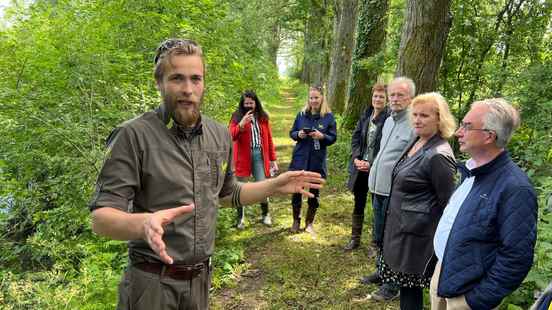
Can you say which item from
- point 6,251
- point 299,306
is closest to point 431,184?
point 299,306

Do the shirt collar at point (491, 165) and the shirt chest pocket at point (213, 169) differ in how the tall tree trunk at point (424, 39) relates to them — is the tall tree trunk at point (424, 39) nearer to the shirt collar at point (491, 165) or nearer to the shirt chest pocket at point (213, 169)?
the shirt collar at point (491, 165)

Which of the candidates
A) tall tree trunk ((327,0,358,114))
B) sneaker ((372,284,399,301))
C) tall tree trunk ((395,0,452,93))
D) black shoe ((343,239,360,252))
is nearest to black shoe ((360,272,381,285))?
sneaker ((372,284,399,301))

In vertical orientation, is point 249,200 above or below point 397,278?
above

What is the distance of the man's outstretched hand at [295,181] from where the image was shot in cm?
220

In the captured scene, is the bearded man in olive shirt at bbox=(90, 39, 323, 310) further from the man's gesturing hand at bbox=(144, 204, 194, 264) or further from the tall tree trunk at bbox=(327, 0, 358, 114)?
the tall tree trunk at bbox=(327, 0, 358, 114)

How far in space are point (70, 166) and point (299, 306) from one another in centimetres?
311

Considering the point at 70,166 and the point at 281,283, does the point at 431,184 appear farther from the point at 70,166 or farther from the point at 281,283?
the point at 70,166

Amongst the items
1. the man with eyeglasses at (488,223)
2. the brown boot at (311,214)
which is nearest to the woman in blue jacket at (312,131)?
the brown boot at (311,214)

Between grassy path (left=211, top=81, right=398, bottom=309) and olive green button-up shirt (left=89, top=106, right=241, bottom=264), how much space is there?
243 centimetres

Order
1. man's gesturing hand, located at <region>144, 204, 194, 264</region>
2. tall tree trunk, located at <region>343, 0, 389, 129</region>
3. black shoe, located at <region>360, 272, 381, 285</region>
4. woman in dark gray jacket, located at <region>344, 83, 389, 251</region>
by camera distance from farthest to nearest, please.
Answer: tall tree trunk, located at <region>343, 0, 389, 129</region> → woman in dark gray jacket, located at <region>344, 83, 389, 251</region> → black shoe, located at <region>360, 272, 381, 285</region> → man's gesturing hand, located at <region>144, 204, 194, 264</region>

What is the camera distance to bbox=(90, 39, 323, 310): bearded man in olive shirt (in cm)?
176

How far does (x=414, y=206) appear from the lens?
311 centimetres

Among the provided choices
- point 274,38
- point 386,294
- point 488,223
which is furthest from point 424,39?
point 274,38

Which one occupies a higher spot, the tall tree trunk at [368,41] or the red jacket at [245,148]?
the tall tree trunk at [368,41]
